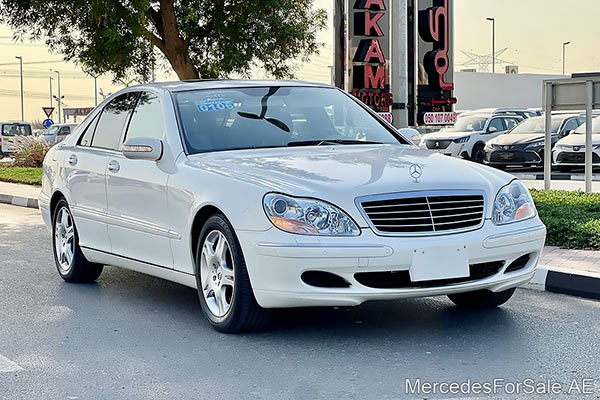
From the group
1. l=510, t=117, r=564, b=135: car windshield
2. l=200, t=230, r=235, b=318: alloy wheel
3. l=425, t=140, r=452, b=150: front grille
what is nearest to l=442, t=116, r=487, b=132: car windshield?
l=425, t=140, r=452, b=150: front grille

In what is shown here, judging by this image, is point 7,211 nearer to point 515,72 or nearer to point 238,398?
point 238,398

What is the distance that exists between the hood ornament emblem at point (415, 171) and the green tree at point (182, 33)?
10385 millimetres

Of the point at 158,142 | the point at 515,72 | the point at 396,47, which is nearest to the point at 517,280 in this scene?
the point at 158,142

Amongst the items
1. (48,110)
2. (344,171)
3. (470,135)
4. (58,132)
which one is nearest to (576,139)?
(470,135)

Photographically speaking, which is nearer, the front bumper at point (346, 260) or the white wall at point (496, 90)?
the front bumper at point (346, 260)

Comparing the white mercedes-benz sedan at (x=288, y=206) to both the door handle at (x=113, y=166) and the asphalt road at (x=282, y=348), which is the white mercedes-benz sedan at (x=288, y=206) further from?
the asphalt road at (x=282, y=348)

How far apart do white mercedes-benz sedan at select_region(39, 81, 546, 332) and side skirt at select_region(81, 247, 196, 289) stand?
0.01 m

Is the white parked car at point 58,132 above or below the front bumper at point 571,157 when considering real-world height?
above

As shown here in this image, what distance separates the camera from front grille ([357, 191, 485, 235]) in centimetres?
570

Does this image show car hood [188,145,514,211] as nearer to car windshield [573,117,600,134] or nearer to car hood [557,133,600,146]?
car hood [557,133,600,146]

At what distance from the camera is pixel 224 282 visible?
242 inches

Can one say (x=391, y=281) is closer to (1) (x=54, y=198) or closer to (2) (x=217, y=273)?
→ (2) (x=217, y=273)

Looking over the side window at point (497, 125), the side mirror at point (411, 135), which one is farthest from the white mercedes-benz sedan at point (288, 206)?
the side window at point (497, 125)

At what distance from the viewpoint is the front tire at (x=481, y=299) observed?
6.80 meters
